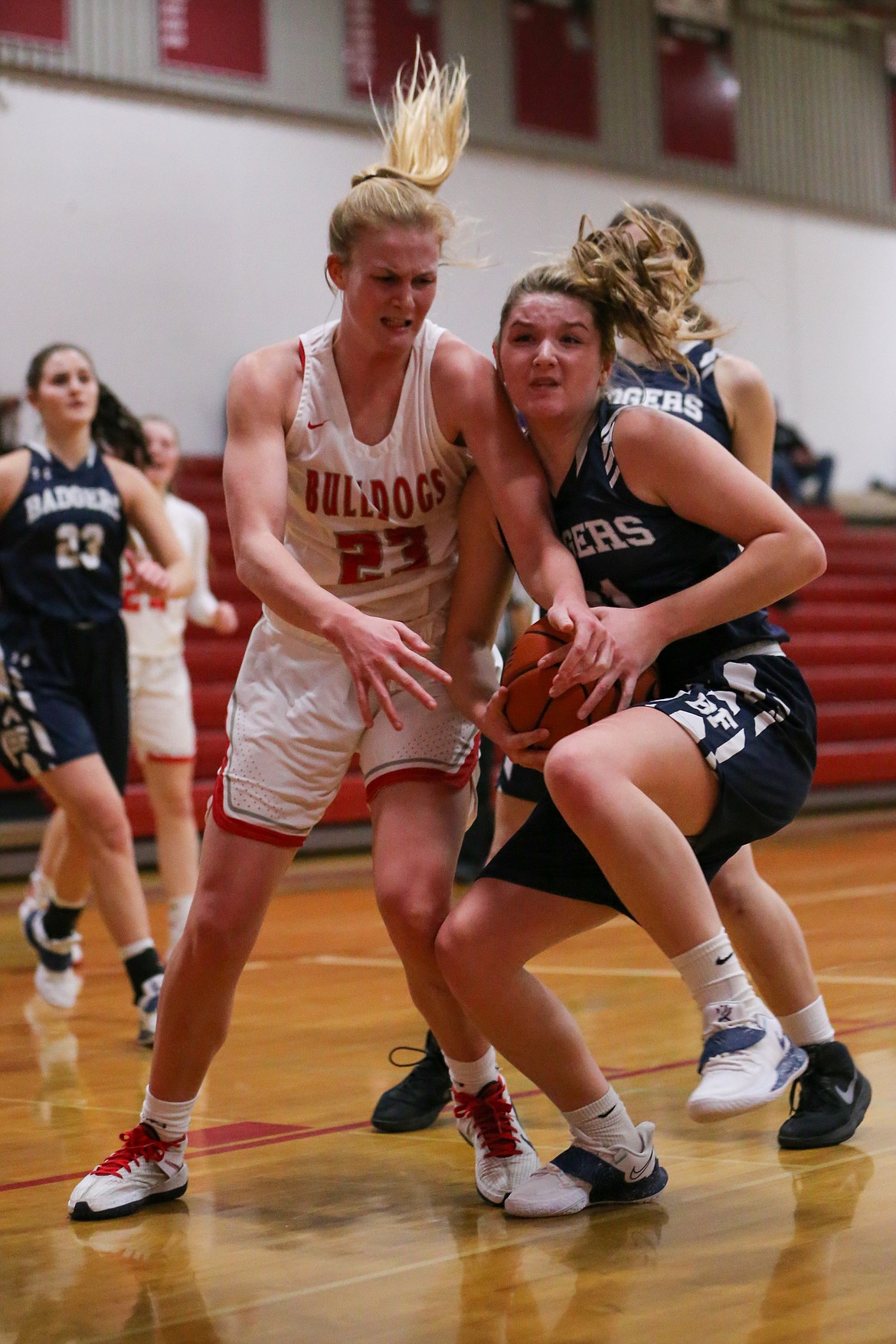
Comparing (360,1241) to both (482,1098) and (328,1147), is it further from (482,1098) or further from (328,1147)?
(328,1147)

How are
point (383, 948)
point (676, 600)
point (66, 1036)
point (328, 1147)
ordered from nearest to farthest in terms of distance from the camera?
point (676, 600) < point (328, 1147) < point (66, 1036) < point (383, 948)

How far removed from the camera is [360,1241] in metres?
2.36

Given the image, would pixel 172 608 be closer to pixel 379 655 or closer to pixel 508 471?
pixel 508 471

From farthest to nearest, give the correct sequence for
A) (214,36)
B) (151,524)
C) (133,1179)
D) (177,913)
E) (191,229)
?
(191,229) → (214,36) → (177,913) → (151,524) → (133,1179)

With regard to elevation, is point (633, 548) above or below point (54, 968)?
above

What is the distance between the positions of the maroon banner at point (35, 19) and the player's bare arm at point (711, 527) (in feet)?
31.2

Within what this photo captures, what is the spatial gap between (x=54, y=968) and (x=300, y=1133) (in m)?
1.81

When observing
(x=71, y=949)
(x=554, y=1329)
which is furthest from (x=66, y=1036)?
(x=554, y=1329)

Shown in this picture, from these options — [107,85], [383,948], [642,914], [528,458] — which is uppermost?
[107,85]

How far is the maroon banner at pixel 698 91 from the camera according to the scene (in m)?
13.9

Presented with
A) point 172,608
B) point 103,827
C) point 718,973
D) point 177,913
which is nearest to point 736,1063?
point 718,973

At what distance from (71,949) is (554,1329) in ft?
10.2

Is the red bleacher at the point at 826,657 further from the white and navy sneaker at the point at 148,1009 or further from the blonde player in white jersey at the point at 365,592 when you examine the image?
the blonde player in white jersey at the point at 365,592

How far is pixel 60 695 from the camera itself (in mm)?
4336
